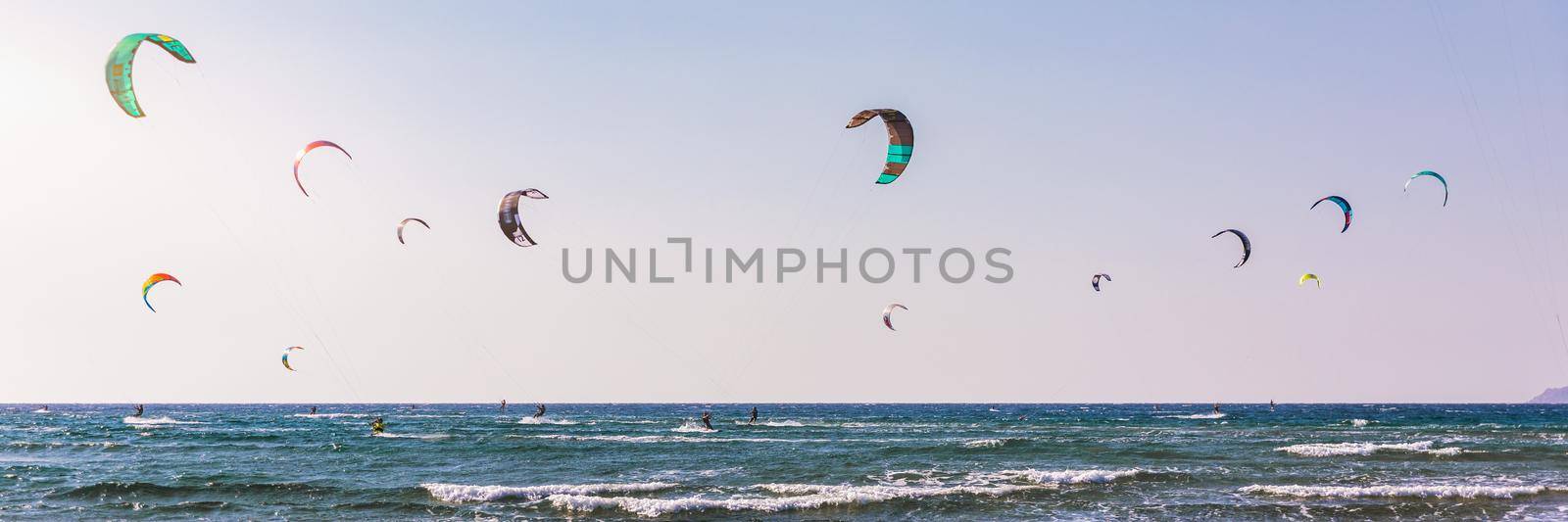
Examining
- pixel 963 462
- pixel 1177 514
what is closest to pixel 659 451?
pixel 963 462

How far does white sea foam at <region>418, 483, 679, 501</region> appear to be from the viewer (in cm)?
2041

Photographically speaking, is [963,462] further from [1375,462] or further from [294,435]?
[294,435]

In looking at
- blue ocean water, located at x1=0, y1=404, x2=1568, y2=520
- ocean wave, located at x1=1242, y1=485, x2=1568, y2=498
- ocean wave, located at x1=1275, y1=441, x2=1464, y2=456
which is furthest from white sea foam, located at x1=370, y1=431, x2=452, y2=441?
ocean wave, located at x1=1275, y1=441, x2=1464, y2=456

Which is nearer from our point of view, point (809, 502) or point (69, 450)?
point (809, 502)

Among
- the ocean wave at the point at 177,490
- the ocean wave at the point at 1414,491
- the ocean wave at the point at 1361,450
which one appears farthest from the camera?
the ocean wave at the point at 1361,450

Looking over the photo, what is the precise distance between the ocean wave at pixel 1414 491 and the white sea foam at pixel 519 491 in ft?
40.8

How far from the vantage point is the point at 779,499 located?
1969cm

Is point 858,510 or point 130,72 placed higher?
point 130,72

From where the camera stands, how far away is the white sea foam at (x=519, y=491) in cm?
2041

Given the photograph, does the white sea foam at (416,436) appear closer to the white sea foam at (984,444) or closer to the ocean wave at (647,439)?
the ocean wave at (647,439)

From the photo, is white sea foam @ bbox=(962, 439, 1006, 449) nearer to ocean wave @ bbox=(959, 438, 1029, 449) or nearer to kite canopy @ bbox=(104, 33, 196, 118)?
ocean wave @ bbox=(959, 438, 1029, 449)

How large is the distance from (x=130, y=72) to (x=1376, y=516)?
22596 mm

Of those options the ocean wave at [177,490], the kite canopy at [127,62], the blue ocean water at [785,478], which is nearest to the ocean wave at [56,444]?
the blue ocean water at [785,478]

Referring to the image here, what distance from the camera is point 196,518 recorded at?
60.2 ft
